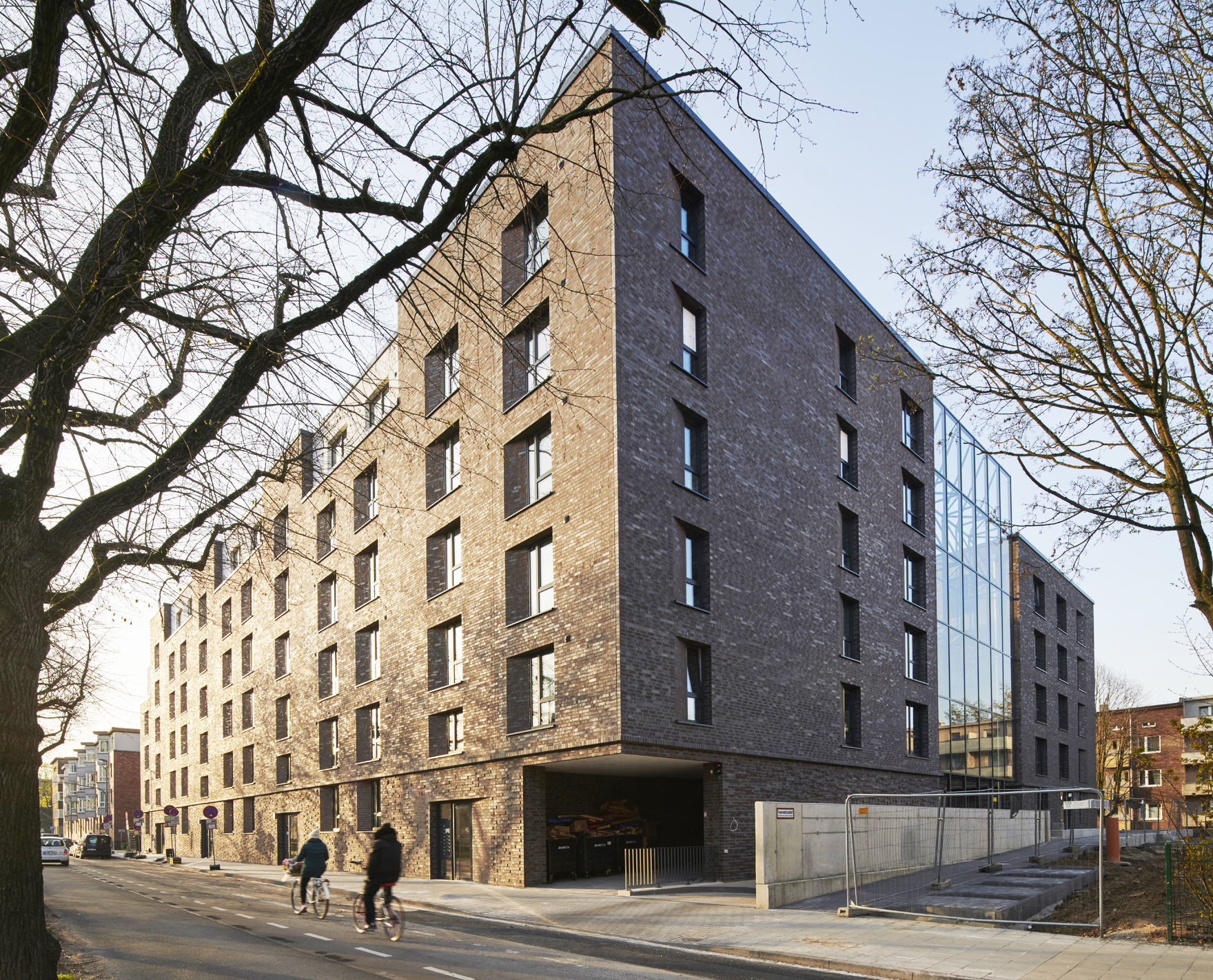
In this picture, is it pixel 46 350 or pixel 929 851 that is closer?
pixel 46 350

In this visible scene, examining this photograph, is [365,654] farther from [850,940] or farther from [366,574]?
[850,940]

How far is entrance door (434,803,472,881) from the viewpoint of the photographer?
24.3m

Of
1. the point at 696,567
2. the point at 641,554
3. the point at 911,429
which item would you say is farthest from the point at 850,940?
the point at 911,429

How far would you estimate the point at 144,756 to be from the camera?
7156 centimetres

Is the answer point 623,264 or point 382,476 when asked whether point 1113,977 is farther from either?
point 382,476

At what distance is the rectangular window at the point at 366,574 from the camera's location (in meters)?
32.0

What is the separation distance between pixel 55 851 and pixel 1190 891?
1947 inches

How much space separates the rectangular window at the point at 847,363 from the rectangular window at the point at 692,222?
8.17 m

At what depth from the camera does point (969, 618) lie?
37312 mm

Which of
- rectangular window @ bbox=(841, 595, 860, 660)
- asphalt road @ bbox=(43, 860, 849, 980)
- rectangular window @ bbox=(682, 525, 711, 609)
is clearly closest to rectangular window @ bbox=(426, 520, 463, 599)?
rectangular window @ bbox=(682, 525, 711, 609)

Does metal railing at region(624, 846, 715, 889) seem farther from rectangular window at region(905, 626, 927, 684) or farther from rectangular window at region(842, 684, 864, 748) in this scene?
rectangular window at region(905, 626, 927, 684)

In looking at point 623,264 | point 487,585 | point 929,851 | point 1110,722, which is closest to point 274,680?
point 487,585

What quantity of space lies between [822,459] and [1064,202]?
57.7ft

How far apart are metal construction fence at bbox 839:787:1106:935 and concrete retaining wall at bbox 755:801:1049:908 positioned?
0.03m
